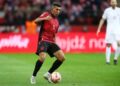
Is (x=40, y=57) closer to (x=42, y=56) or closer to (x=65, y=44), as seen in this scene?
(x=42, y=56)

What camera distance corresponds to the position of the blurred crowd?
32.9m

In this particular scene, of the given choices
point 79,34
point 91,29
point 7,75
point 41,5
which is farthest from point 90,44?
point 7,75

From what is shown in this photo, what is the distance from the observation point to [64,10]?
33.4 meters

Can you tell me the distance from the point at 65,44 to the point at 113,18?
24.3 feet

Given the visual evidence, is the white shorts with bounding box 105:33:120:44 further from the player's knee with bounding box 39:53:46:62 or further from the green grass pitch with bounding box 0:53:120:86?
the player's knee with bounding box 39:53:46:62

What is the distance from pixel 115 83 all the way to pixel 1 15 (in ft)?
65.1

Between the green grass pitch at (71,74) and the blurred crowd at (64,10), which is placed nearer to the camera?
the green grass pitch at (71,74)

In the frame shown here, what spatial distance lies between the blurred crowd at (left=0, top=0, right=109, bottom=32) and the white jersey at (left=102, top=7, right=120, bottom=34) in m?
11.7

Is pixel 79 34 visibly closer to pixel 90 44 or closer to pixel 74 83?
pixel 90 44

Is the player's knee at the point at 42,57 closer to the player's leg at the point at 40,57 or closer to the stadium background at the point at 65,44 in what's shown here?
the player's leg at the point at 40,57

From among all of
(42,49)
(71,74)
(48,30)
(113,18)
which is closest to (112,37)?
(113,18)

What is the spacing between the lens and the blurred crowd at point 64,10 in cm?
3291

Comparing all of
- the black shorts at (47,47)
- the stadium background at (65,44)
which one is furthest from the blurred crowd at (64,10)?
the black shorts at (47,47)

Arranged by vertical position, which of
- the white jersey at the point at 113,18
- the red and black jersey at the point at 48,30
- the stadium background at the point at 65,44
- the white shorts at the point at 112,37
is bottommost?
the stadium background at the point at 65,44
